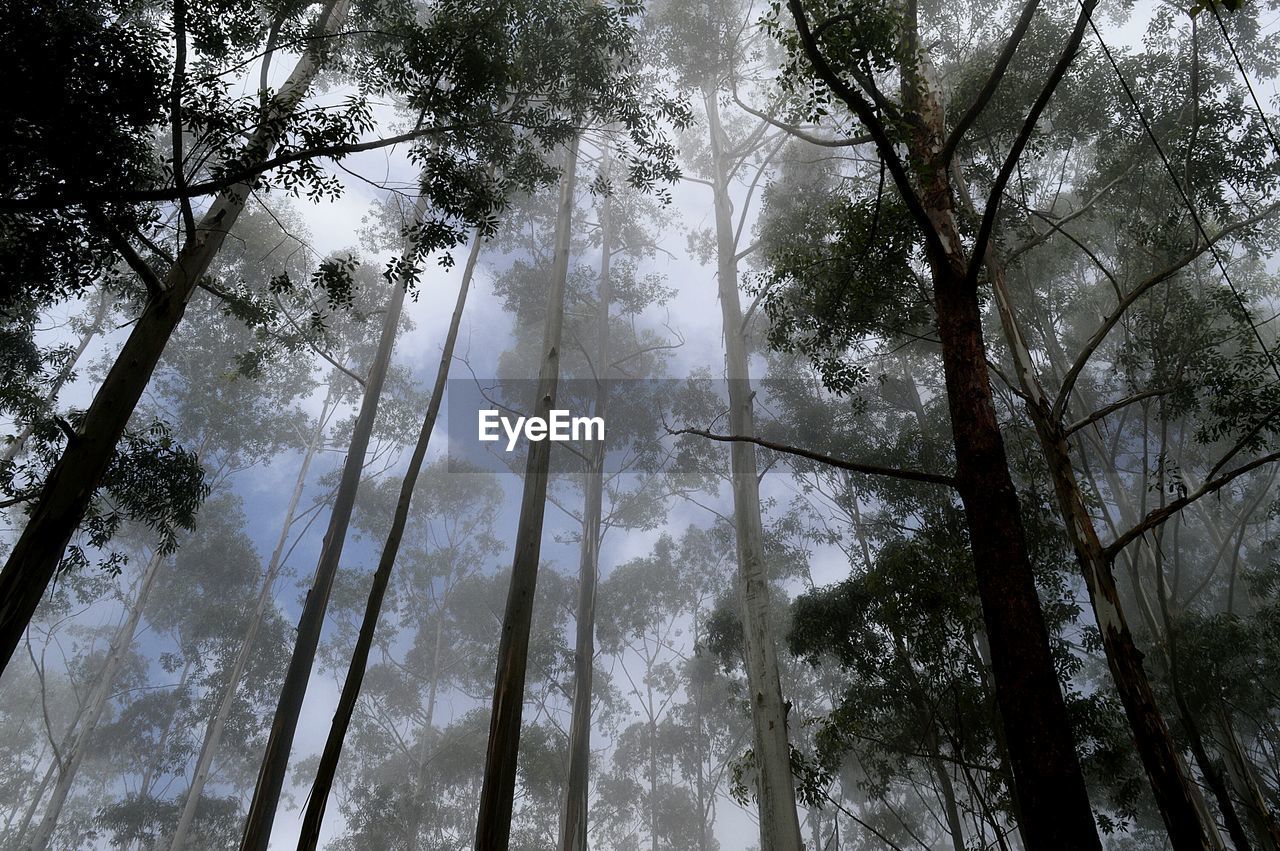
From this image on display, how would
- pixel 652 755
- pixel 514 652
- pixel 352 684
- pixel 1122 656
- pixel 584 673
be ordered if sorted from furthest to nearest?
pixel 652 755
pixel 584 673
pixel 514 652
pixel 352 684
pixel 1122 656

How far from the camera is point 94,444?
146 inches

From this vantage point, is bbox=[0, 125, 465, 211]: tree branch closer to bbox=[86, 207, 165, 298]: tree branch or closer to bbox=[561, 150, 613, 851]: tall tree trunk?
bbox=[86, 207, 165, 298]: tree branch

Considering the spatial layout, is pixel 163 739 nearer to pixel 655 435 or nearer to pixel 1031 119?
pixel 655 435

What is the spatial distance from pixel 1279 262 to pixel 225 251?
2441 cm

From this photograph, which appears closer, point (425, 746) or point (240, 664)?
point (240, 664)

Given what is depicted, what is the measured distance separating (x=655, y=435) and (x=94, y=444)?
12.1 m

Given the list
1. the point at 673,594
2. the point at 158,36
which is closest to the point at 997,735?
the point at 158,36

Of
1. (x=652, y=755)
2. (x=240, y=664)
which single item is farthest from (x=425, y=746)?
(x=652, y=755)

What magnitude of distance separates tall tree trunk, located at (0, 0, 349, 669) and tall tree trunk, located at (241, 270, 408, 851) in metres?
1.53

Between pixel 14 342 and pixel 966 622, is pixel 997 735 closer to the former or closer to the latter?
pixel 966 622

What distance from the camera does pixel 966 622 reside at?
6215 millimetres

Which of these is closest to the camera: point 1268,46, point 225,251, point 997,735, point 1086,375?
point 997,735

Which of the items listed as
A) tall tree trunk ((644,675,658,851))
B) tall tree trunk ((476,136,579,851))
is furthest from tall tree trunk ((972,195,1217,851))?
tall tree trunk ((644,675,658,851))

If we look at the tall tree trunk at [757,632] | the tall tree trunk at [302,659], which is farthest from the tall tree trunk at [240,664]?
the tall tree trunk at [757,632]
